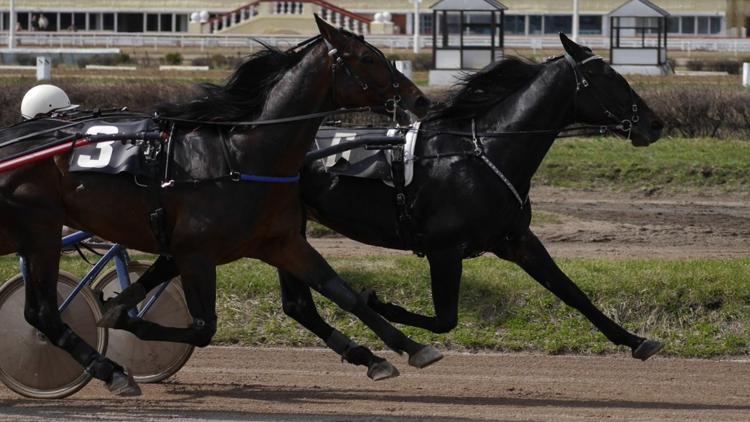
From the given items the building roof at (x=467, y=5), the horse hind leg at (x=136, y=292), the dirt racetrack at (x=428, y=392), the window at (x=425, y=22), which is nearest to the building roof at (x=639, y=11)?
the building roof at (x=467, y=5)

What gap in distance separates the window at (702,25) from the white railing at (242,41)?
9.43 metres

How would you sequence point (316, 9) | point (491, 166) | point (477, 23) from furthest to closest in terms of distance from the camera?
point (316, 9) < point (477, 23) < point (491, 166)

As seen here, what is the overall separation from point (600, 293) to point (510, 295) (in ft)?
1.95

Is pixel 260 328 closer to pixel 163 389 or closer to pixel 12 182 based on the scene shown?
pixel 163 389

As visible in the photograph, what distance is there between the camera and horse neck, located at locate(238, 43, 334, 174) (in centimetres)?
697

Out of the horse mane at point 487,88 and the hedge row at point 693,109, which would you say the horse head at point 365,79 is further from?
the hedge row at point 693,109

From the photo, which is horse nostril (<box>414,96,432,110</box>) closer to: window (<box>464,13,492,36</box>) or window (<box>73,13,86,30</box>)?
window (<box>464,13,492,36</box>)

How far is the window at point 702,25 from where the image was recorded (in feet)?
186

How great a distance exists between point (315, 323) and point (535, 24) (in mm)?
51573

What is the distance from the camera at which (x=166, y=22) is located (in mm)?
61375

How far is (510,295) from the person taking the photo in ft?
30.8

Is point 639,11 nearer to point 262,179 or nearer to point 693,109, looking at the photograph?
point 693,109

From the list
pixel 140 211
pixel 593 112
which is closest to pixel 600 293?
pixel 593 112

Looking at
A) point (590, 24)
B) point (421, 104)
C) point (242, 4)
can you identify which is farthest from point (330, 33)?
point (242, 4)
